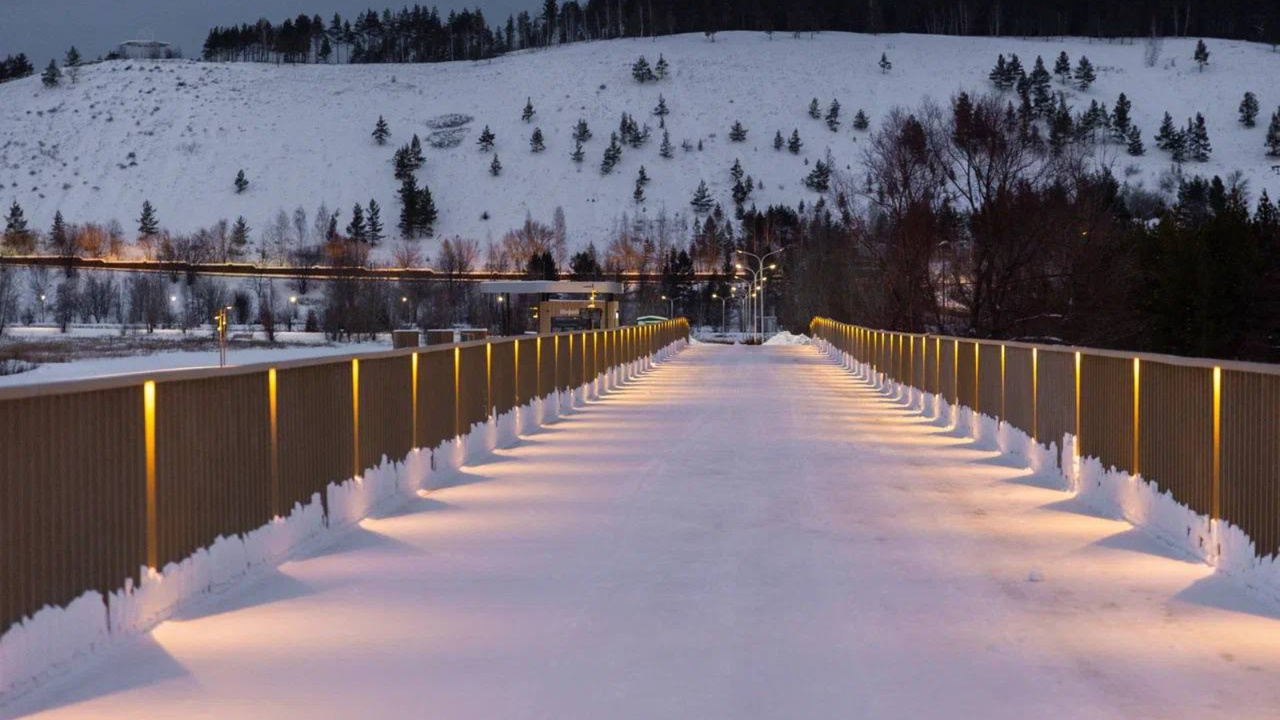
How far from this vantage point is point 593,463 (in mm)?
A: 21547

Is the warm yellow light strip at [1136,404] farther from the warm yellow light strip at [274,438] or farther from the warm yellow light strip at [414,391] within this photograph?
the warm yellow light strip at [274,438]

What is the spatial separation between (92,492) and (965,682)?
4825 millimetres

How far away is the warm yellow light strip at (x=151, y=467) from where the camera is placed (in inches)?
400

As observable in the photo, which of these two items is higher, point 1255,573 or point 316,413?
point 316,413

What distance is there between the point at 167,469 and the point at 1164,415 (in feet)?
28.2

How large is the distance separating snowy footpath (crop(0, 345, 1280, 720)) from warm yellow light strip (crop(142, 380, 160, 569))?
19.0 inches

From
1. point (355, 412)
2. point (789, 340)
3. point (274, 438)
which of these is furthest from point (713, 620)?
point (789, 340)

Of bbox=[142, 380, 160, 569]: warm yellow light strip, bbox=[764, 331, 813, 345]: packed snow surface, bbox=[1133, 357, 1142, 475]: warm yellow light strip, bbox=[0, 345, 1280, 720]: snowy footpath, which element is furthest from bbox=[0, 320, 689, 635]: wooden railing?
bbox=[764, 331, 813, 345]: packed snow surface

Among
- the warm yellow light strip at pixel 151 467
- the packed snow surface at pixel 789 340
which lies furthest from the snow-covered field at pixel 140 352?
the warm yellow light strip at pixel 151 467

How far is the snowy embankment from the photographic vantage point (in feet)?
38.5

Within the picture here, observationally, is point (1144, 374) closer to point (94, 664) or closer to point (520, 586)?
point (520, 586)

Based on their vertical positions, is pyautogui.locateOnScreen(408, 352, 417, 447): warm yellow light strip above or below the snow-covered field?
above

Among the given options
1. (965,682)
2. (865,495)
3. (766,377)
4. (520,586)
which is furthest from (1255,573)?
(766,377)

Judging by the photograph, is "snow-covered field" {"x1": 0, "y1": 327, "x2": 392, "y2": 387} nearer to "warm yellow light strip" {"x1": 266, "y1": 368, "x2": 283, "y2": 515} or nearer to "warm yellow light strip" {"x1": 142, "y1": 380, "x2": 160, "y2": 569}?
"warm yellow light strip" {"x1": 266, "y1": 368, "x2": 283, "y2": 515}
